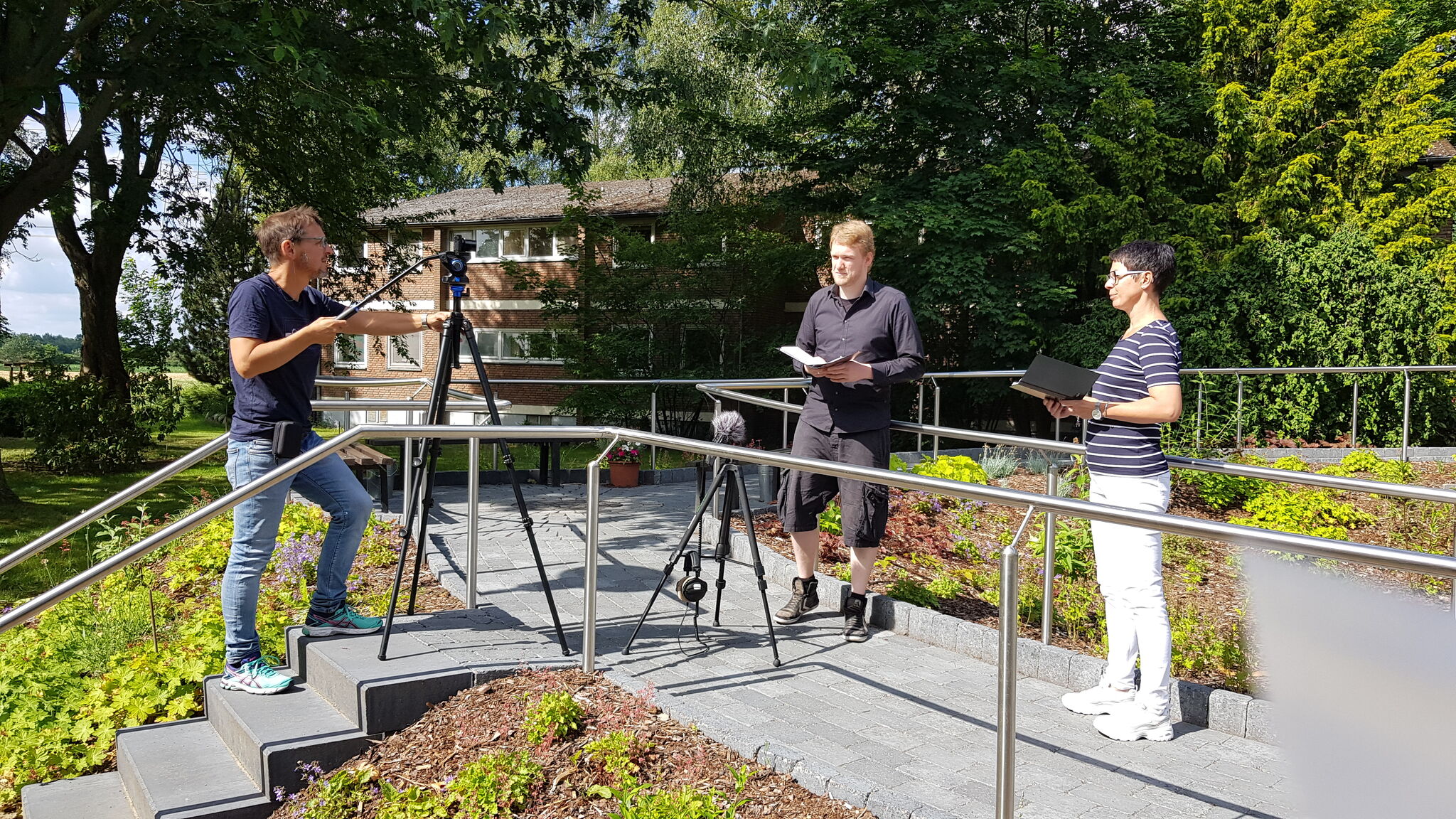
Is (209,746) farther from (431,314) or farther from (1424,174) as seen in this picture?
(1424,174)

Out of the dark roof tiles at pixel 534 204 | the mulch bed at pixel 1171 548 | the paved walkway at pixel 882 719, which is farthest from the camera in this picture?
the dark roof tiles at pixel 534 204

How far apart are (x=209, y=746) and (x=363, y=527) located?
102cm

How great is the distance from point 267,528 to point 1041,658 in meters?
3.20

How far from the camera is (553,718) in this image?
350 cm

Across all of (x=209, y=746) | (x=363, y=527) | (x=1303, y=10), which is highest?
(x=1303, y=10)

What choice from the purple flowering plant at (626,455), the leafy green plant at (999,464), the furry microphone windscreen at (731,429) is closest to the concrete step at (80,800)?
the furry microphone windscreen at (731,429)

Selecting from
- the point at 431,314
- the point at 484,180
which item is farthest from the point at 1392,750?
the point at 484,180

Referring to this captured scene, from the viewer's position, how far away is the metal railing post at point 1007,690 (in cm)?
245

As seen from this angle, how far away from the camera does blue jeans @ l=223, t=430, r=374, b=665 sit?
389cm

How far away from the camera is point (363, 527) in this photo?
168 inches

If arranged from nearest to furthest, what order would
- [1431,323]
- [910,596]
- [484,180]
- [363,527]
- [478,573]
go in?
[363,527] → [910,596] → [478,573] → [484,180] → [1431,323]

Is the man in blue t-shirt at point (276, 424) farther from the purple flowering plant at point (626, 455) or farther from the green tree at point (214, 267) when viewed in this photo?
the green tree at point (214, 267)

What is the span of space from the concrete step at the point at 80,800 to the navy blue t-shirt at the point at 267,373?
1.45m

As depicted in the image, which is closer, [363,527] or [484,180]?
[363,527]
